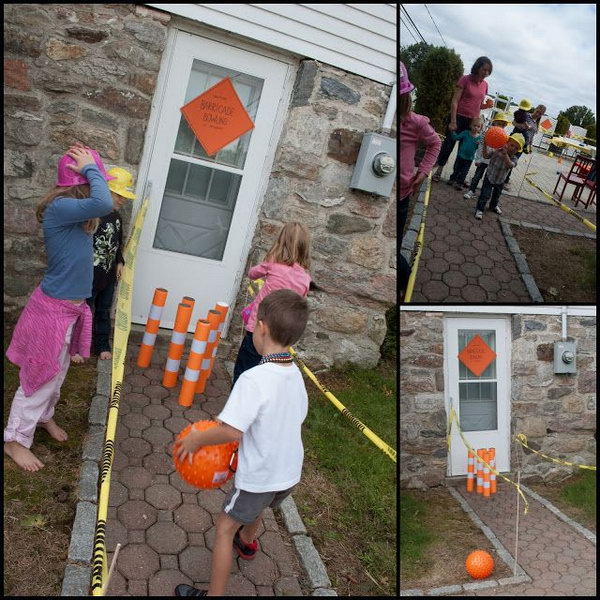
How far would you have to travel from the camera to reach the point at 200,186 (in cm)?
523

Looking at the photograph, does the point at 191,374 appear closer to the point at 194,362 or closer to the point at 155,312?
the point at 194,362

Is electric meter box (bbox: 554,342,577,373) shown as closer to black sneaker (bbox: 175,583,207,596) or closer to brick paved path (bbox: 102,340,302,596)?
brick paved path (bbox: 102,340,302,596)

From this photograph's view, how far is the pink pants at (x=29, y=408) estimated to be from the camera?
349cm

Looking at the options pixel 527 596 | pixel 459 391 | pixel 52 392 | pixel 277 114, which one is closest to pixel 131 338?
pixel 52 392

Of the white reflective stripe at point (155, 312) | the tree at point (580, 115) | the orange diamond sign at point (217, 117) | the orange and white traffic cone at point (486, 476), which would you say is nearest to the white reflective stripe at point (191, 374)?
the white reflective stripe at point (155, 312)

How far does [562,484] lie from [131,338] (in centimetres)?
353

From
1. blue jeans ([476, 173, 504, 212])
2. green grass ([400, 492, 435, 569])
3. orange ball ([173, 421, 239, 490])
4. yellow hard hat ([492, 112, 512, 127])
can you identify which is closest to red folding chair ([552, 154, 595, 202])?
blue jeans ([476, 173, 504, 212])

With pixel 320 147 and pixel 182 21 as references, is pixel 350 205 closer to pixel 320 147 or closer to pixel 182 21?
pixel 320 147

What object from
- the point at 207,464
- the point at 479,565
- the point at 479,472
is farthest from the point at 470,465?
the point at 207,464

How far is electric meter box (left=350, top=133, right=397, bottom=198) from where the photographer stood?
5082 millimetres

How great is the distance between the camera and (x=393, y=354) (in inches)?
243

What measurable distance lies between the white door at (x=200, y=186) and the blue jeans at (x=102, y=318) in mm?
464

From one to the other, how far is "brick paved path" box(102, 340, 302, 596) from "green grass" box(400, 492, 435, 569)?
0.85 m

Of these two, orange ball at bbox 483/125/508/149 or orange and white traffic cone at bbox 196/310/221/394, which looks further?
orange and white traffic cone at bbox 196/310/221/394
